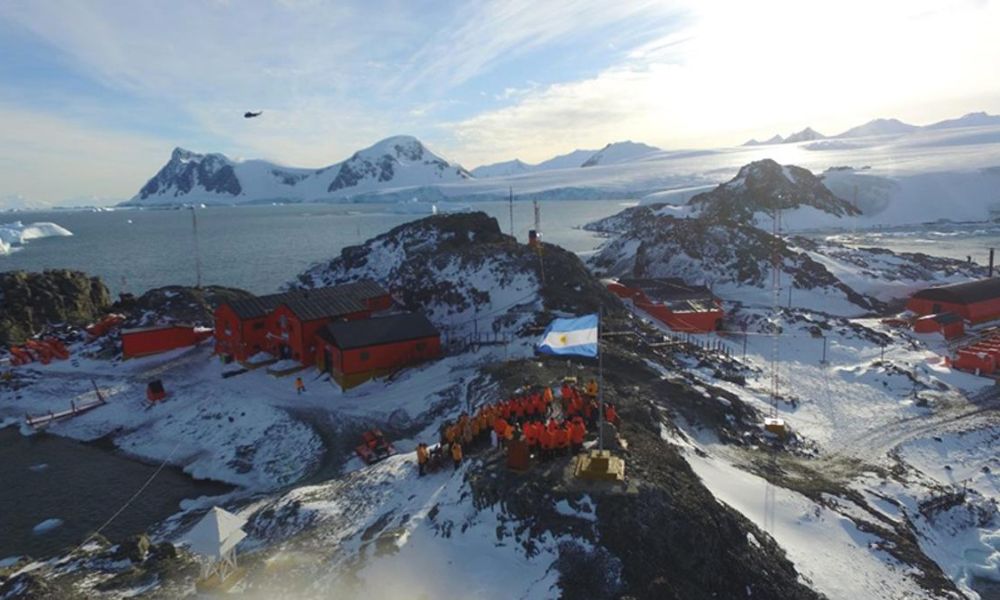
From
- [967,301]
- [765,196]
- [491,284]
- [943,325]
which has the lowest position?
[943,325]

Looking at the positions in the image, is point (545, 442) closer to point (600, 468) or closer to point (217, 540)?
point (600, 468)

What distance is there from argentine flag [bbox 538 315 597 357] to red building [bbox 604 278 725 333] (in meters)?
26.6

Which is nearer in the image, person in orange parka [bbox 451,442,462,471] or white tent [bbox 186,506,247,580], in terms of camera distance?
white tent [bbox 186,506,247,580]

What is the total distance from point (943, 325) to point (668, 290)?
66.8 ft

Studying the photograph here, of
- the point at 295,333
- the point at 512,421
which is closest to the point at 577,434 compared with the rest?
the point at 512,421

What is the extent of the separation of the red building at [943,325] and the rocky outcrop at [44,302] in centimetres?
7170

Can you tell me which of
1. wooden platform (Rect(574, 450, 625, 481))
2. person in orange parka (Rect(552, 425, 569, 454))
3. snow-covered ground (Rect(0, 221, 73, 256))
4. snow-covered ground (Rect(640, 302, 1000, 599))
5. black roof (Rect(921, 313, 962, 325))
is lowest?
snow-covered ground (Rect(640, 302, 1000, 599))

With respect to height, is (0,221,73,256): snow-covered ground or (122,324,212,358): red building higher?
(0,221,73,256): snow-covered ground

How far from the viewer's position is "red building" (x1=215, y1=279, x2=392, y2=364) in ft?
123

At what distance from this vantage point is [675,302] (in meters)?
→ 48.6

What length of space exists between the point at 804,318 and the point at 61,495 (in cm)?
4827

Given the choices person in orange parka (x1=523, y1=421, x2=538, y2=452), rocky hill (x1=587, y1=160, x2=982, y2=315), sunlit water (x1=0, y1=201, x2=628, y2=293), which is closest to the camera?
person in orange parka (x1=523, y1=421, x2=538, y2=452)

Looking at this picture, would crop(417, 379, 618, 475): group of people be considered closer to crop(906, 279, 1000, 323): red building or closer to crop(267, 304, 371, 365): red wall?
crop(267, 304, 371, 365): red wall

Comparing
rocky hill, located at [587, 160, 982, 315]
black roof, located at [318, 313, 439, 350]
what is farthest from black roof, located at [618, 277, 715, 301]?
black roof, located at [318, 313, 439, 350]
